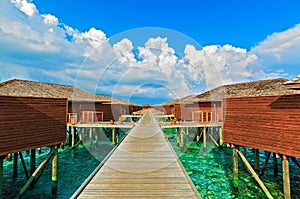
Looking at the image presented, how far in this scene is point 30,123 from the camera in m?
9.17

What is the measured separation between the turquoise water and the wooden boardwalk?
408cm

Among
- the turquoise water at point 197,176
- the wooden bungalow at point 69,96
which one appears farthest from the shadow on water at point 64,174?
the wooden bungalow at point 69,96

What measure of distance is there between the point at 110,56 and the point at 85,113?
9.89 metres

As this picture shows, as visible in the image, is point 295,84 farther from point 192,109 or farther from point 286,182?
point 192,109

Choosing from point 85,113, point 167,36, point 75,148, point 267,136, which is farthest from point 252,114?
point 85,113

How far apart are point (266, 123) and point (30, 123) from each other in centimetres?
1052

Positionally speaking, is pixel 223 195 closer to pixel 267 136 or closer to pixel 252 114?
pixel 267 136

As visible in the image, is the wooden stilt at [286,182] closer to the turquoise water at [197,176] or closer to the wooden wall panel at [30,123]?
the turquoise water at [197,176]

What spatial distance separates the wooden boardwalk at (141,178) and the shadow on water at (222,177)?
4.17m

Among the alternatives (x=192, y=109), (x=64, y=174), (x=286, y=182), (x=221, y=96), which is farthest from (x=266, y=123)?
(x=192, y=109)

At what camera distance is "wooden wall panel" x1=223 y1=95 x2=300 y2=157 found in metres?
7.78

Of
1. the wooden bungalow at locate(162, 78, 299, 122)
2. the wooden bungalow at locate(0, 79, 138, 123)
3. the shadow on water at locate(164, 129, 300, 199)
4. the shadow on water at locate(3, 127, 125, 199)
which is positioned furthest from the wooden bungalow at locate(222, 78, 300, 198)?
the wooden bungalow at locate(0, 79, 138, 123)

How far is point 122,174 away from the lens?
6027 mm

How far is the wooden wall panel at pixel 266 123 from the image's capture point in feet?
25.5
